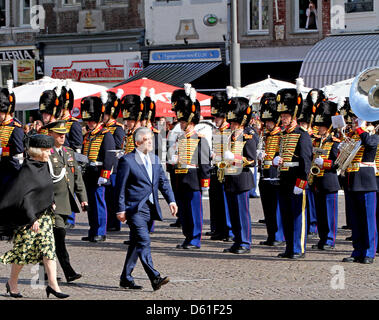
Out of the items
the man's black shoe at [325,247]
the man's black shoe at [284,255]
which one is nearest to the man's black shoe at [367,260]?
the man's black shoe at [284,255]

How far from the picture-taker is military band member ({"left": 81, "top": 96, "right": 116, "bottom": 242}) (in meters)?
12.4

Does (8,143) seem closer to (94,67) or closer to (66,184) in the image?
(66,184)

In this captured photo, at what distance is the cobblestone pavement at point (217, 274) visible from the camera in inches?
327

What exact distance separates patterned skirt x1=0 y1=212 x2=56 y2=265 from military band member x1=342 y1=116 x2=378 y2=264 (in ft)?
A: 12.7

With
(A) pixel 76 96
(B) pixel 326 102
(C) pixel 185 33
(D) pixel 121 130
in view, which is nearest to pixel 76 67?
(C) pixel 185 33

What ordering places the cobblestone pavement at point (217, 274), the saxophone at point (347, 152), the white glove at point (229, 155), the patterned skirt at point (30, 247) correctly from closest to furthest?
the patterned skirt at point (30, 247) < the cobblestone pavement at point (217, 274) < the saxophone at point (347, 152) < the white glove at point (229, 155)

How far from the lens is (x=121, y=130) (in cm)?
1315

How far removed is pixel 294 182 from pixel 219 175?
1318 millimetres

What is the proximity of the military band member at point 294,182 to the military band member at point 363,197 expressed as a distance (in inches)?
21.0

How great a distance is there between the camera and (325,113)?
11742 mm

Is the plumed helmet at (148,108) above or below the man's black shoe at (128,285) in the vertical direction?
above

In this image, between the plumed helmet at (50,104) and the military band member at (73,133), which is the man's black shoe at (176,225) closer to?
the military band member at (73,133)

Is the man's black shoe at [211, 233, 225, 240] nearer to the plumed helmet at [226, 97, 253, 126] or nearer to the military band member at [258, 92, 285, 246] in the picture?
the military band member at [258, 92, 285, 246]

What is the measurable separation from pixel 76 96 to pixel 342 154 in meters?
10.2
